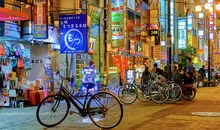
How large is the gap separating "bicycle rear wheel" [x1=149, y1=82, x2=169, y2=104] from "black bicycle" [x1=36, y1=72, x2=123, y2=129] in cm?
627

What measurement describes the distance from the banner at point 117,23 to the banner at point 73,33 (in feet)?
21.0

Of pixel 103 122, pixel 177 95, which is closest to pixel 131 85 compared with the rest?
pixel 177 95

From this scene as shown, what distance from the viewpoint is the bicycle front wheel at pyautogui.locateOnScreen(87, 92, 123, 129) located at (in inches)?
374

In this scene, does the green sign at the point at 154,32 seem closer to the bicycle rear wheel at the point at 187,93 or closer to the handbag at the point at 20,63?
the bicycle rear wheel at the point at 187,93

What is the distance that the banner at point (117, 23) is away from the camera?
2439 cm

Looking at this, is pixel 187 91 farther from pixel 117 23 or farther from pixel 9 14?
pixel 9 14

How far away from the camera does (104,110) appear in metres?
9.61

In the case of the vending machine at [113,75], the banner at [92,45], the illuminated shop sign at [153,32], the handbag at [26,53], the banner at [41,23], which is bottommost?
the vending machine at [113,75]

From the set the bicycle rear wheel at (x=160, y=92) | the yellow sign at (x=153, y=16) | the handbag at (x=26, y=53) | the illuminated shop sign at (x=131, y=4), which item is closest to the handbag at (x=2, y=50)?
the handbag at (x=26, y=53)

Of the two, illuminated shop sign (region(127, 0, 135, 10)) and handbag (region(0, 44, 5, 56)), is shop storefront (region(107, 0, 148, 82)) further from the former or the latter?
handbag (region(0, 44, 5, 56))

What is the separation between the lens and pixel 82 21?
18.1 meters

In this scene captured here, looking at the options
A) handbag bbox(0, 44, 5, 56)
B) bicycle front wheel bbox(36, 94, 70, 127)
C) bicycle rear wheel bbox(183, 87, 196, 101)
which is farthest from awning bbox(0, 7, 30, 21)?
bicycle rear wheel bbox(183, 87, 196, 101)

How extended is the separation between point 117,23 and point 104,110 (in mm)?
15419

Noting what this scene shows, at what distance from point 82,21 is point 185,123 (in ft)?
31.0
